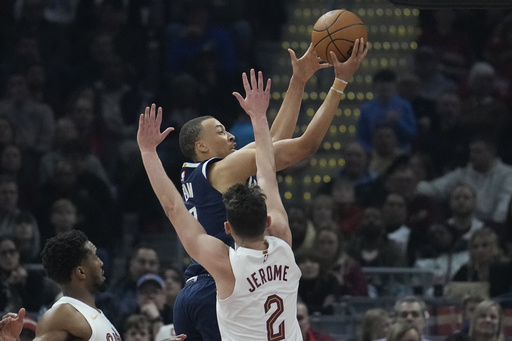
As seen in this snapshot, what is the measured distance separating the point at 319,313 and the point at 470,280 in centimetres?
154

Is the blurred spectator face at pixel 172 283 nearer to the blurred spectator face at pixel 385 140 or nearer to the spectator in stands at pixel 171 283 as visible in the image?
the spectator in stands at pixel 171 283

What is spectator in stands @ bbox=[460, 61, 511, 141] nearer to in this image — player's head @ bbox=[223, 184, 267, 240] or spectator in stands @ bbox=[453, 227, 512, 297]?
spectator in stands @ bbox=[453, 227, 512, 297]

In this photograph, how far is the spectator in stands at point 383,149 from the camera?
470 inches

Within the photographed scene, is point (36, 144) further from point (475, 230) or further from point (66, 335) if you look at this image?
point (66, 335)

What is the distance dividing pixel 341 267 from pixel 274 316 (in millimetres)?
4950

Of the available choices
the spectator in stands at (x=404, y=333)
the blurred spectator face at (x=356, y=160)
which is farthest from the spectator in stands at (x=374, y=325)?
the blurred spectator face at (x=356, y=160)

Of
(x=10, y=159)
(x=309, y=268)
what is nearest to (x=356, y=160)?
(x=309, y=268)

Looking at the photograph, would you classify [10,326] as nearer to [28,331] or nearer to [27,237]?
[28,331]

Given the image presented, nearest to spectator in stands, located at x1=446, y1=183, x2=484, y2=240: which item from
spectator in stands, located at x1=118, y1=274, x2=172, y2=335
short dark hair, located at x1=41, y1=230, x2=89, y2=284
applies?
spectator in stands, located at x1=118, y1=274, x2=172, y2=335

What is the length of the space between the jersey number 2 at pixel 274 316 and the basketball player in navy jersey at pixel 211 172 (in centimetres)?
68

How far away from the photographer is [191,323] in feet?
19.9

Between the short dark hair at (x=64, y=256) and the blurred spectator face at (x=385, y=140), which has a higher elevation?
the blurred spectator face at (x=385, y=140)

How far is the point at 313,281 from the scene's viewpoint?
10023mm

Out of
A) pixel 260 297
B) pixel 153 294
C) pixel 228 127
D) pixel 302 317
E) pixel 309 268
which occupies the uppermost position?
pixel 228 127
